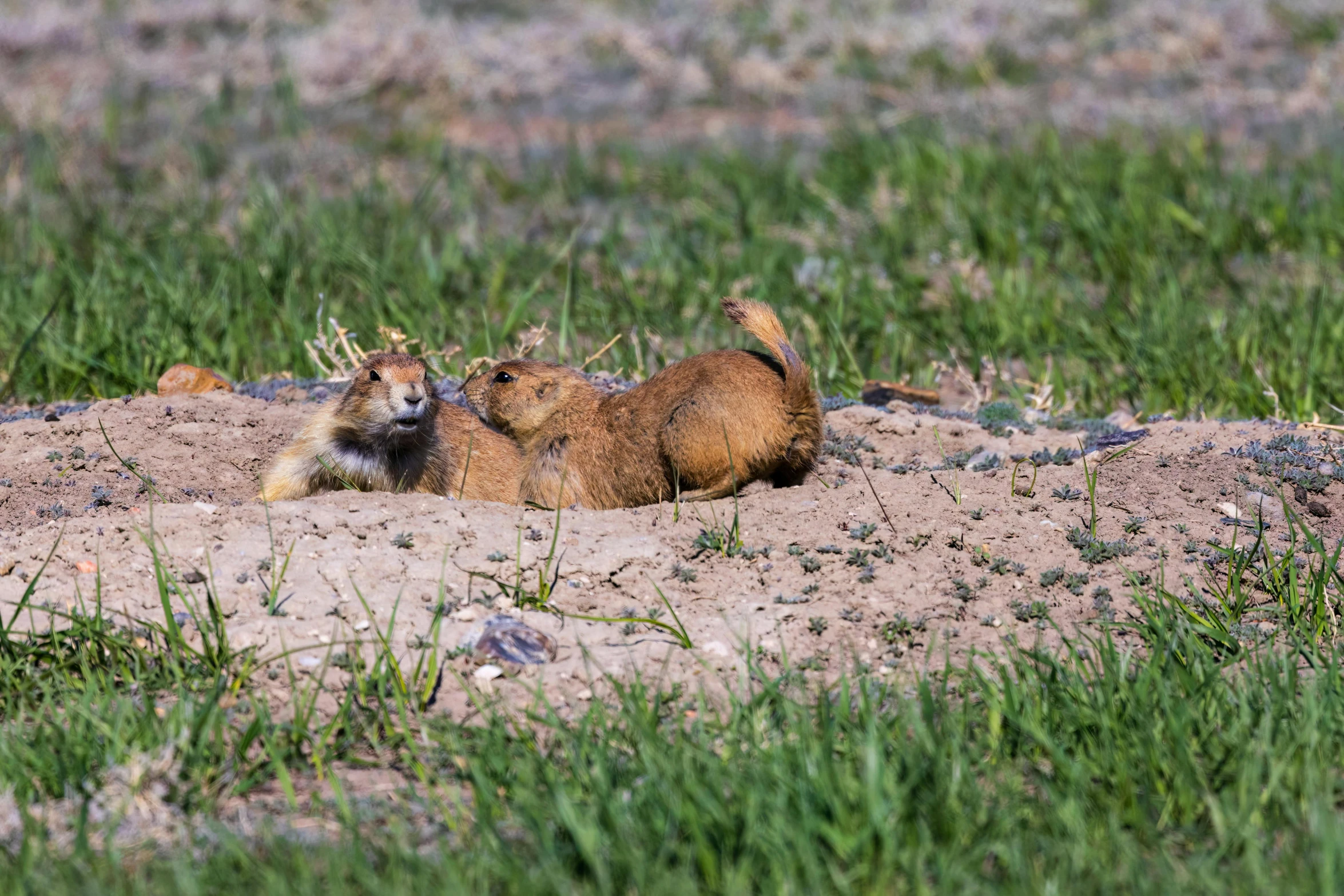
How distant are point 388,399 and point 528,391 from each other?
25.3 inches

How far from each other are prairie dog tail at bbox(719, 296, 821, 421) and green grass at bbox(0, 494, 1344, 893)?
123cm

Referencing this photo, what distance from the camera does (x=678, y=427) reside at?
471cm

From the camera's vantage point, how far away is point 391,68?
12.3 meters

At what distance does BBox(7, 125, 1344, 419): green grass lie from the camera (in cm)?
625

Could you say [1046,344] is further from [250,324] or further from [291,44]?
[291,44]

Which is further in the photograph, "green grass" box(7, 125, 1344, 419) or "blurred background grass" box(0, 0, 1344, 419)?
"blurred background grass" box(0, 0, 1344, 419)

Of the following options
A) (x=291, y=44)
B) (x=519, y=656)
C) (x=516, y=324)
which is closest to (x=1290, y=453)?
(x=519, y=656)

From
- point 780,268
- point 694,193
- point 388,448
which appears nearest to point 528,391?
point 388,448

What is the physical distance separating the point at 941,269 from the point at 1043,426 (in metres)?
2.29

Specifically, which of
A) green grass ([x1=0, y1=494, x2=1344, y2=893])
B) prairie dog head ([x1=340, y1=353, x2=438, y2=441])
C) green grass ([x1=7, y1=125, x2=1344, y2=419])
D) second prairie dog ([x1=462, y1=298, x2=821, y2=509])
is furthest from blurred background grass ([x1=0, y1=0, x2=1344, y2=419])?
green grass ([x1=0, y1=494, x2=1344, y2=893])

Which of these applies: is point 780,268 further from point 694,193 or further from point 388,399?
point 388,399

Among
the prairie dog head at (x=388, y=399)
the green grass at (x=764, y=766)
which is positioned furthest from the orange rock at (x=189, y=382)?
the green grass at (x=764, y=766)

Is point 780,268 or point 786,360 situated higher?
point 786,360

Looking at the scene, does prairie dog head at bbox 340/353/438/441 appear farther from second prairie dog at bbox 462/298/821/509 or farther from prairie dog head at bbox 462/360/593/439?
second prairie dog at bbox 462/298/821/509
